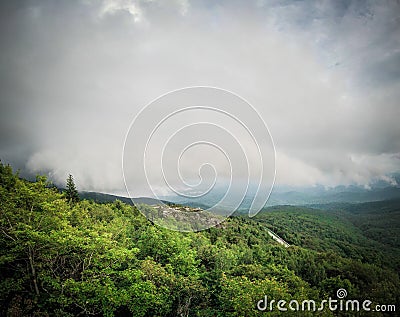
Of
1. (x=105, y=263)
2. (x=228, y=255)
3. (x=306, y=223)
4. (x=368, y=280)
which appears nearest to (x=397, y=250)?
(x=306, y=223)

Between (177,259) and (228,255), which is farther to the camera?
(228,255)

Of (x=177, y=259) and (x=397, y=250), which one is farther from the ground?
(x=177, y=259)

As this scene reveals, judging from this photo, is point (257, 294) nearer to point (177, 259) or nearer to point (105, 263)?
point (177, 259)

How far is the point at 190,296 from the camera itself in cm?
1953

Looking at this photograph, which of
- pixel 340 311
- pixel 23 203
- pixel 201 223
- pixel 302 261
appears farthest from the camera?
pixel 302 261

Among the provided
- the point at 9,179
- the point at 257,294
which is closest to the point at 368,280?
the point at 257,294

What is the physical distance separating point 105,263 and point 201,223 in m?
12.7

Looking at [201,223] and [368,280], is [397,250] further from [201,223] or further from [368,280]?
[201,223]

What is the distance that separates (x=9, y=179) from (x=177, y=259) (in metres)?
15.3

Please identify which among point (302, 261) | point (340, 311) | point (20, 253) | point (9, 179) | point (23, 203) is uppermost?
point (9, 179)

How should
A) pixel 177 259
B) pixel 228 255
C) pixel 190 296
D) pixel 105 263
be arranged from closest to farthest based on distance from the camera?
pixel 105 263
pixel 190 296
pixel 177 259
pixel 228 255

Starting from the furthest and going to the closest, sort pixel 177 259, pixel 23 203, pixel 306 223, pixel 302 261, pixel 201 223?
pixel 306 223
pixel 302 261
pixel 201 223
pixel 177 259
pixel 23 203

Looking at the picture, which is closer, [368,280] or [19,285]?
[19,285]

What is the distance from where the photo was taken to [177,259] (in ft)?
68.8
